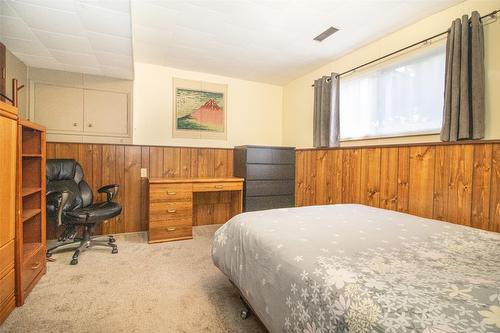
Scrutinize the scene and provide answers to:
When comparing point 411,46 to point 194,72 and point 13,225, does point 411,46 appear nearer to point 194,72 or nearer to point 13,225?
point 194,72

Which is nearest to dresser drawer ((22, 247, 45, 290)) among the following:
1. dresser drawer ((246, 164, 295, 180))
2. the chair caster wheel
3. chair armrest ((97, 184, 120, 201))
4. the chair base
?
the chair base

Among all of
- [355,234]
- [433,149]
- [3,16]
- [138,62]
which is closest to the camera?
[355,234]

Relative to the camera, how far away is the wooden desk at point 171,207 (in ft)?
9.43

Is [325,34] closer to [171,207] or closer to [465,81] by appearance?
[465,81]

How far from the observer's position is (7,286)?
1.50 meters

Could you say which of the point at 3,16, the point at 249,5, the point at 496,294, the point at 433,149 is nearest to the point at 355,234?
the point at 496,294

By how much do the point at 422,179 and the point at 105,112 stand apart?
12.3 ft

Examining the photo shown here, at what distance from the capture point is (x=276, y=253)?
112 cm

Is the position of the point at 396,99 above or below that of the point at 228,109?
below

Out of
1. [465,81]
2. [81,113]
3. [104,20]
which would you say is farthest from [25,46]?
[465,81]

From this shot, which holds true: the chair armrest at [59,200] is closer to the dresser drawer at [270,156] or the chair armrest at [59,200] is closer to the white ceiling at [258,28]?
the white ceiling at [258,28]

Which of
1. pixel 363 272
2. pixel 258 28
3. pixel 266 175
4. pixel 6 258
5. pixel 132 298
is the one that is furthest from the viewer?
pixel 266 175

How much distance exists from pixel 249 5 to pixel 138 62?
78.4 inches

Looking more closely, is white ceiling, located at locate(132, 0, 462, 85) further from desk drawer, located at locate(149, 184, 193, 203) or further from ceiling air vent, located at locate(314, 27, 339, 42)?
desk drawer, located at locate(149, 184, 193, 203)
